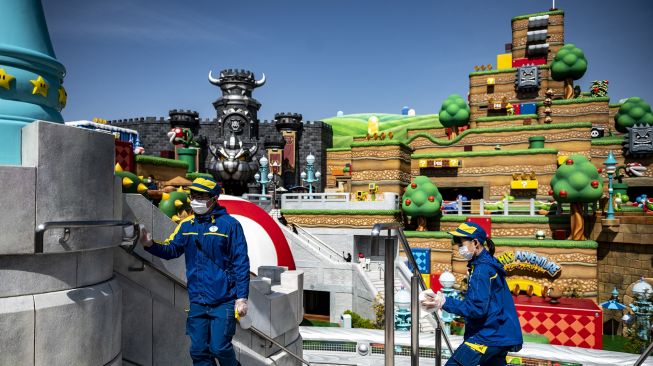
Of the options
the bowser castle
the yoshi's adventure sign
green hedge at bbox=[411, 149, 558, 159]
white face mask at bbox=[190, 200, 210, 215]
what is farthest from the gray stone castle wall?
white face mask at bbox=[190, 200, 210, 215]

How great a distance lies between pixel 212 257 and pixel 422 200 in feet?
58.4

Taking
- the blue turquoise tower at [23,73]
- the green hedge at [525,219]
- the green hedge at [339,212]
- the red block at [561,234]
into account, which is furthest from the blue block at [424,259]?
the blue turquoise tower at [23,73]

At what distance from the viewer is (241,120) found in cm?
4491

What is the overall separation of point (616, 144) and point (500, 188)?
804 centimetres

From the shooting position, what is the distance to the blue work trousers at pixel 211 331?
4.13m

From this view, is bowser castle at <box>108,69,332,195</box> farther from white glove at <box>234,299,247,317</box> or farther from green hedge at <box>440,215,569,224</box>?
white glove at <box>234,299,247,317</box>

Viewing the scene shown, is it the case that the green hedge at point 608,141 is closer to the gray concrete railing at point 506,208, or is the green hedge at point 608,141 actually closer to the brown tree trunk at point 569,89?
the brown tree trunk at point 569,89

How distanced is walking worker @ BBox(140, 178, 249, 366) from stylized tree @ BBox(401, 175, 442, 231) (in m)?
17.6

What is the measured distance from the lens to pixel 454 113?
32438 millimetres

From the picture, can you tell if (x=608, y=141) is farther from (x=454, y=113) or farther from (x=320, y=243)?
(x=320, y=243)

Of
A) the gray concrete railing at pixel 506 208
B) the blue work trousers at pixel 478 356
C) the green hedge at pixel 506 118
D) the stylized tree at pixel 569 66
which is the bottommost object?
the blue work trousers at pixel 478 356

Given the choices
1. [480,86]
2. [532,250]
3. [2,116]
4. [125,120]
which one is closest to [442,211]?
[532,250]

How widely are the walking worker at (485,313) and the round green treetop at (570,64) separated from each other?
31985mm

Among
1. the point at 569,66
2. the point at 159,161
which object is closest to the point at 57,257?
the point at 159,161
